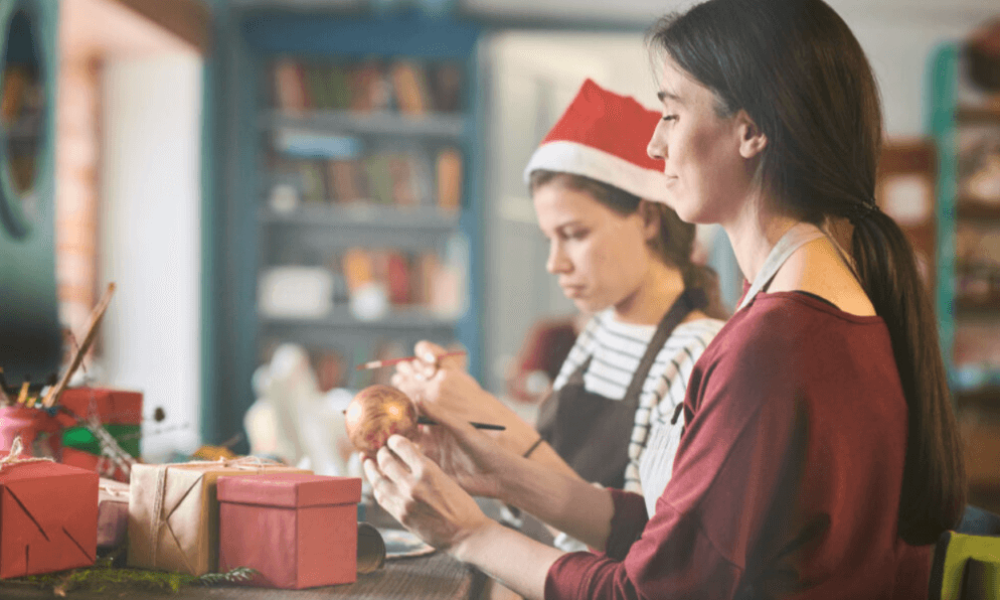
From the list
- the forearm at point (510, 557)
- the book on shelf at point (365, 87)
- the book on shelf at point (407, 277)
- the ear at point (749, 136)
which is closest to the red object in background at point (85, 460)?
the forearm at point (510, 557)

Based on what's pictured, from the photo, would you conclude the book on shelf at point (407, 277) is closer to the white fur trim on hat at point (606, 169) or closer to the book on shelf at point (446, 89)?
the book on shelf at point (446, 89)

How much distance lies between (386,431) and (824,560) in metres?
0.49

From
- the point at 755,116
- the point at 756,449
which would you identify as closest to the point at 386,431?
the point at 756,449

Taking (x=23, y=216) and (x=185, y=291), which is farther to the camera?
(x=185, y=291)

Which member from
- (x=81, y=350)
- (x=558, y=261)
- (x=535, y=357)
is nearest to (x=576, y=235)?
(x=558, y=261)

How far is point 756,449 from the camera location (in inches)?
30.3

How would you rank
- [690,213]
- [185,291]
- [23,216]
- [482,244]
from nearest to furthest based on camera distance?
[690,213] < [23,216] < [185,291] < [482,244]

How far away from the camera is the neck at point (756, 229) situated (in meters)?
0.88

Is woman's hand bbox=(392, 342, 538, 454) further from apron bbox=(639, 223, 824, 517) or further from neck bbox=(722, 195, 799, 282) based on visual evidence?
neck bbox=(722, 195, 799, 282)

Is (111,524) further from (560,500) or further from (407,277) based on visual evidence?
(407,277)

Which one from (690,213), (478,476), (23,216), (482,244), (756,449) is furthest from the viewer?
(482,244)

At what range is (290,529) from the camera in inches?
34.9

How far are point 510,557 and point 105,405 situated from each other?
0.59m

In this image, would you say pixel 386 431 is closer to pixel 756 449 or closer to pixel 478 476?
pixel 478 476
